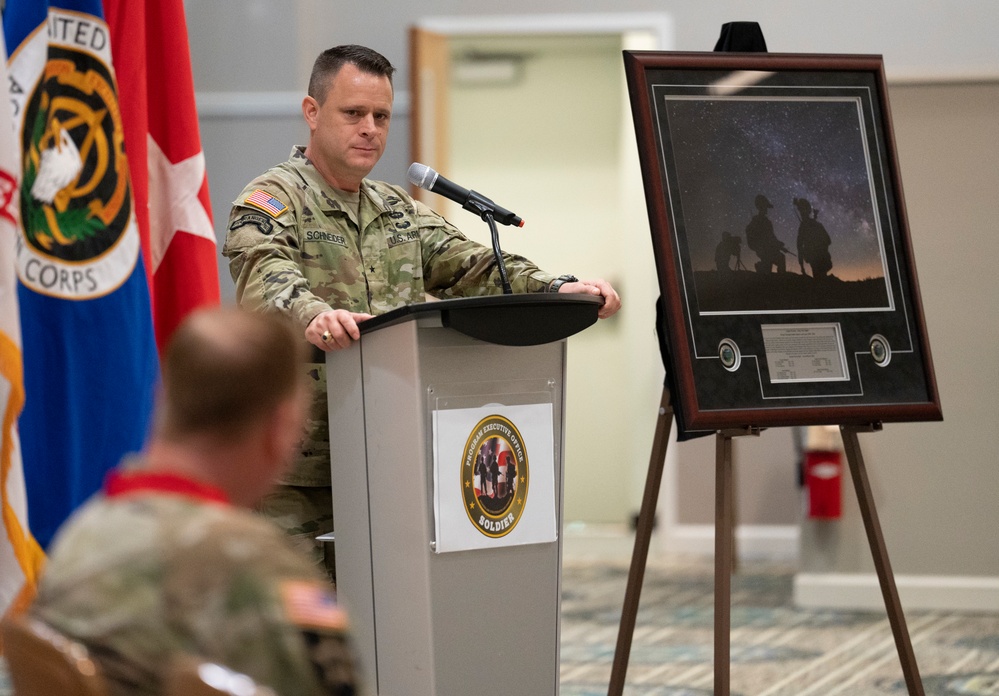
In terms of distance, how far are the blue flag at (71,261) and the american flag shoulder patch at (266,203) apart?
418mm

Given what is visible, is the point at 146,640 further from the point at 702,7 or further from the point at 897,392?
the point at 702,7

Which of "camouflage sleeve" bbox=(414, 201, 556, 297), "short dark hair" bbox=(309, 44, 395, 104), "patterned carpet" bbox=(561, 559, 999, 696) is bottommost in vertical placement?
"patterned carpet" bbox=(561, 559, 999, 696)

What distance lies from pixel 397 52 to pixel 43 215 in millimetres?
3131

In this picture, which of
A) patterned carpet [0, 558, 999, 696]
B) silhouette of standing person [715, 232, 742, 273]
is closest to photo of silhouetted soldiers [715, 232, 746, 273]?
silhouette of standing person [715, 232, 742, 273]

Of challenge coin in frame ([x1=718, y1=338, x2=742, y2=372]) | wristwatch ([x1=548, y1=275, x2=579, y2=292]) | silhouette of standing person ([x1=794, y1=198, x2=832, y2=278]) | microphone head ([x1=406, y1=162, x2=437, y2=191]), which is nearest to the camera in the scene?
microphone head ([x1=406, y1=162, x2=437, y2=191])

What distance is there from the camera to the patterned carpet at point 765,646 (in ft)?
9.62

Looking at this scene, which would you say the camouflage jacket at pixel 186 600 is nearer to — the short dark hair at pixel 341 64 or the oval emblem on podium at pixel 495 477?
the oval emblem on podium at pixel 495 477

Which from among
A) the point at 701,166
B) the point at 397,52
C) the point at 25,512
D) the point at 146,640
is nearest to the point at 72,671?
the point at 146,640

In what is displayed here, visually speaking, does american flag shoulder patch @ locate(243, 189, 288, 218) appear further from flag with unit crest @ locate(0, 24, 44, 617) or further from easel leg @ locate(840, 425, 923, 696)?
easel leg @ locate(840, 425, 923, 696)

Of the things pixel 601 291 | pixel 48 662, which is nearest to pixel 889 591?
pixel 601 291

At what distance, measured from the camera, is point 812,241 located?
2377mm

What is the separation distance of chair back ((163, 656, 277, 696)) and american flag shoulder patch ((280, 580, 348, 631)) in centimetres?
6

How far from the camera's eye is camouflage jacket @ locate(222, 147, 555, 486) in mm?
1980

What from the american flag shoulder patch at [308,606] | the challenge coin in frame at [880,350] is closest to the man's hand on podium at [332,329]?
the american flag shoulder patch at [308,606]
